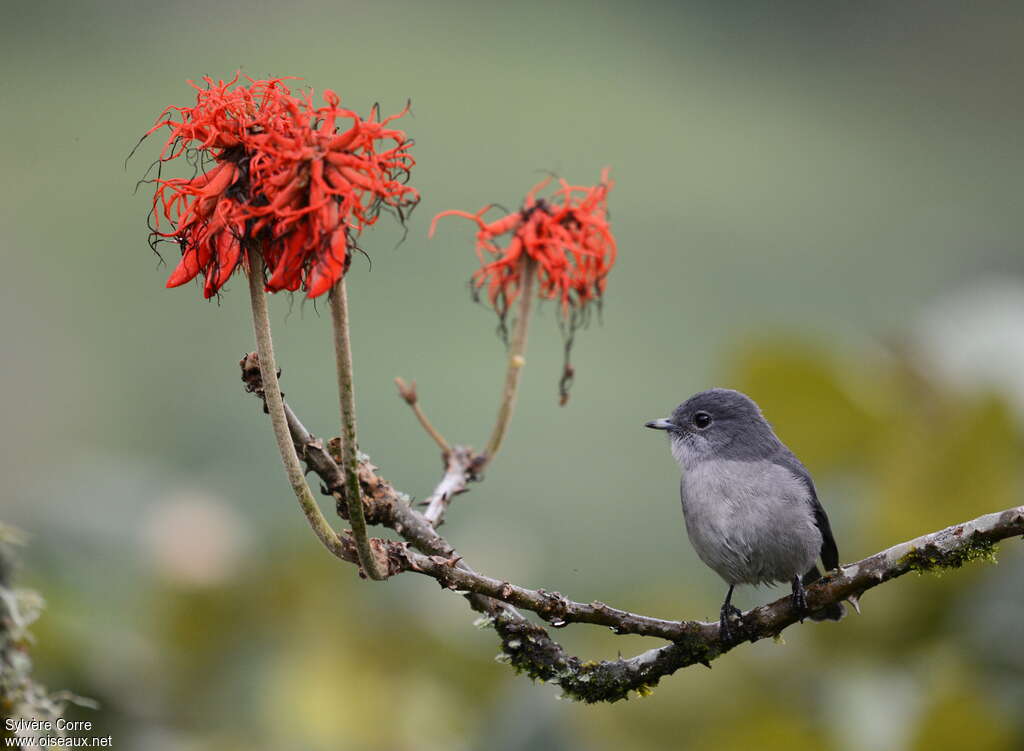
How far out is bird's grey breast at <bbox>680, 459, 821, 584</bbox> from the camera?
8.18 ft

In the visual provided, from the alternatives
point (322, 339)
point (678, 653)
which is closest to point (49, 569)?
point (678, 653)

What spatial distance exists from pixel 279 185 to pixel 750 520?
1305mm

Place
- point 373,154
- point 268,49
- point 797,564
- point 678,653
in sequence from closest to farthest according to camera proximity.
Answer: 1. point 373,154
2. point 678,653
3. point 797,564
4. point 268,49

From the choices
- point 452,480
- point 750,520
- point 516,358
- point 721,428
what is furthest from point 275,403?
point 721,428

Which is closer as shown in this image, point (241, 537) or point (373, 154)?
point (373, 154)

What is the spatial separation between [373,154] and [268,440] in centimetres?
499

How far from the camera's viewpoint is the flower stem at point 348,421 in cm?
160

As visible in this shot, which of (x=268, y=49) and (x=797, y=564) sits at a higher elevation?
(x=268, y=49)

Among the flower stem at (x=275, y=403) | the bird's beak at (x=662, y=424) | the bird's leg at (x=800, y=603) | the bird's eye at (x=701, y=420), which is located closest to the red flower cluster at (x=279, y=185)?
the flower stem at (x=275, y=403)

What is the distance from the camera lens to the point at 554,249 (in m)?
2.16

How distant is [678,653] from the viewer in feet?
6.35

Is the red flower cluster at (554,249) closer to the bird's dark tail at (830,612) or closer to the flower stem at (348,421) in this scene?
the flower stem at (348,421)

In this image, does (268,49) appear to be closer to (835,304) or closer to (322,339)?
(322,339)

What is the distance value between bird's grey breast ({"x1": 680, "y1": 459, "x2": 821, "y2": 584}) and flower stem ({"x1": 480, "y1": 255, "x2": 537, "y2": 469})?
61cm
